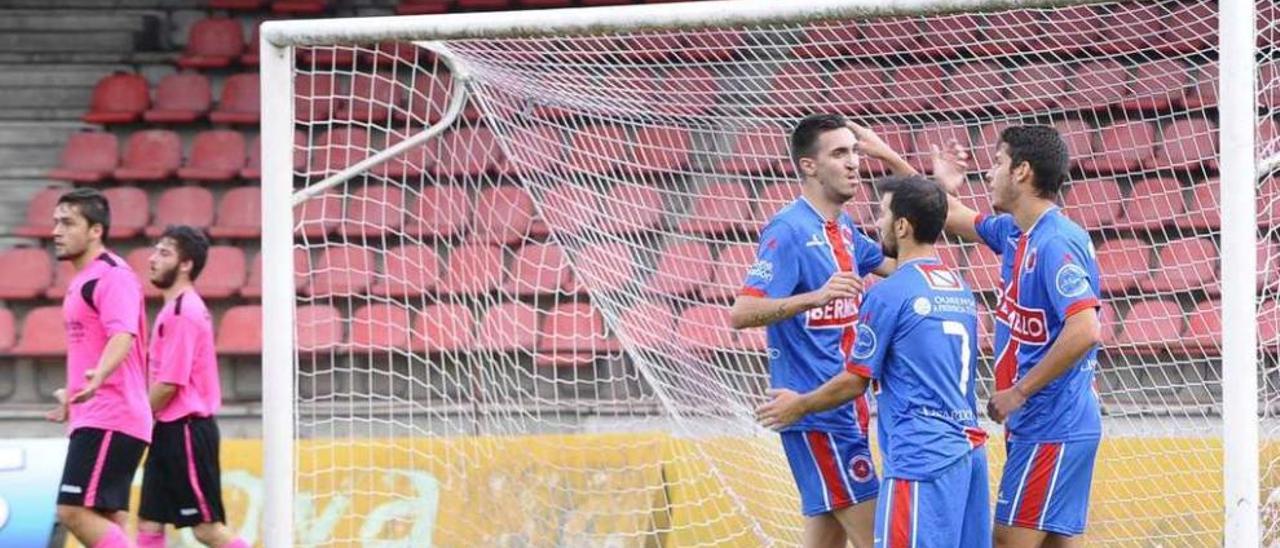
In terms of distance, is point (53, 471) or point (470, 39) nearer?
point (470, 39)

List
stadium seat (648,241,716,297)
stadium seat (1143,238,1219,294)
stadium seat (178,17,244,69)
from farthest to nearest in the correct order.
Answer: stadium seat (178,17,244,69) < stadium seat (648,241,716,297) < stadium seat (1143,238,1219,294)

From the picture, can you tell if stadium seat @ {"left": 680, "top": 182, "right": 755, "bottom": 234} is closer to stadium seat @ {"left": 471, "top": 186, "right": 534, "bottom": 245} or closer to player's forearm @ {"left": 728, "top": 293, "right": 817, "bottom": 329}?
stadium seat @ {"left": 471, "top": 186, "right": 534, "bottom": 245}

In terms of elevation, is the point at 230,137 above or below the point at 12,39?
below

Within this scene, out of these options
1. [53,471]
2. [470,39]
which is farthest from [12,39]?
[470,39]

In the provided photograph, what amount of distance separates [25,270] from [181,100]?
149 cm

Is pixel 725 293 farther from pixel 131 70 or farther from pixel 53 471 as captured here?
pixel 131 70

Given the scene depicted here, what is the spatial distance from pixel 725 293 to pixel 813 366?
219 centimetres

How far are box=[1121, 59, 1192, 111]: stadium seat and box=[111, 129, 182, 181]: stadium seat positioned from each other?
18.4 ft

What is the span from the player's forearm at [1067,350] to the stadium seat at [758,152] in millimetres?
2752

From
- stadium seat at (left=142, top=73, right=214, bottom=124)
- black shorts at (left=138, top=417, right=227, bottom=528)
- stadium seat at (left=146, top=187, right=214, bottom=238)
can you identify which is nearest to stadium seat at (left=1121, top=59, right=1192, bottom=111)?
black shorts at (left=138, top=417, right=227, bottom=528)

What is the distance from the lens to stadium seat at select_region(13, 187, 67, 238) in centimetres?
1080

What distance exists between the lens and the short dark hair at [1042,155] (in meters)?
5.64

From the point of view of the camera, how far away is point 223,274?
407 inches

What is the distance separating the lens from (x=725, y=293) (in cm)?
799
